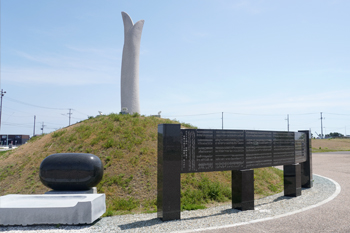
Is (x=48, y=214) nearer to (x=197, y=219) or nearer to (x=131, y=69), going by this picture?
(x=197, y=219)

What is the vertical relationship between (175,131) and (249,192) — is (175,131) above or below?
above

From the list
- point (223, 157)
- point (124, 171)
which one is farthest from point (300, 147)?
point (124, 171)

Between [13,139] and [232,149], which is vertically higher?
[232,149]

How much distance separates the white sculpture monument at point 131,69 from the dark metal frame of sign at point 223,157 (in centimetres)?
1272

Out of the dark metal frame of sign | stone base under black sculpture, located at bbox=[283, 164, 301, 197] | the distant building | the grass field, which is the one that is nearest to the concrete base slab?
the dark metal frame of sign

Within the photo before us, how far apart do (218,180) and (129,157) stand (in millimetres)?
4391

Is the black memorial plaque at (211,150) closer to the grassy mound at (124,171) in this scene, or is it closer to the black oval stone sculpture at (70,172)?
the grassy mound at (124,171)

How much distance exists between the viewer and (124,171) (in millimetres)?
11781

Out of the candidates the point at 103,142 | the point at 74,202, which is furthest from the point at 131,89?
the point at 74,202

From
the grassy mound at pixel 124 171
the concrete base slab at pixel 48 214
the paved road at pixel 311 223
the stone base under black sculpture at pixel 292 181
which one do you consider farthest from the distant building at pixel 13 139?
the paved road at pixel 311 223

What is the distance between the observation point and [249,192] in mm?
8812

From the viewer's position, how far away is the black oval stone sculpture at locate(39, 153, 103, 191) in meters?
8.52

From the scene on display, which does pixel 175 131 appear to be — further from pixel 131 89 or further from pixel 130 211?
pixel 131 89

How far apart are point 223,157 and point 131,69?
47.2ft
